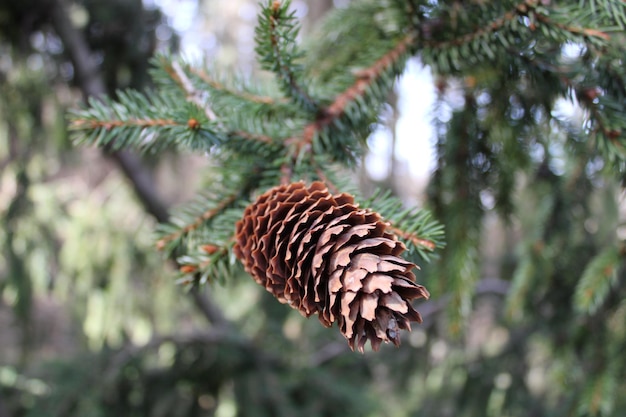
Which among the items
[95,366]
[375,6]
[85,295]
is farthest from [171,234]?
[85,295]

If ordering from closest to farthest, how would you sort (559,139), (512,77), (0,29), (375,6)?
(512,77)
(375,6)
(559,139)
(0,29)

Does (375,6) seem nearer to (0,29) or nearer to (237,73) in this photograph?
(237,73)

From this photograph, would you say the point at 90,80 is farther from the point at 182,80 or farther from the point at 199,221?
the point at 199,221

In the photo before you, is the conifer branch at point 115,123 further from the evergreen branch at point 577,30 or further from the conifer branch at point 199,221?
the evergreen branch at point 577,30

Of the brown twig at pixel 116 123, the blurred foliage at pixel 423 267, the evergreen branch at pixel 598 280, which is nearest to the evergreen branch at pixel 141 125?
the brown twig at pixel 116 123

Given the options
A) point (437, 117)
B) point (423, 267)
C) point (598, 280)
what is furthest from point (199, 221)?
point (423, 267)

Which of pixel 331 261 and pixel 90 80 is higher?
pixel 90 80

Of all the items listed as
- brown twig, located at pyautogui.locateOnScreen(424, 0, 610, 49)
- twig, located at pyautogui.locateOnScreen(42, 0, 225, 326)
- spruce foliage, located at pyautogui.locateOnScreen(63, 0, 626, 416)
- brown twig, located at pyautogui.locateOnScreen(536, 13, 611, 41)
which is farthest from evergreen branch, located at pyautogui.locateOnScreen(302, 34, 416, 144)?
twig, located at pyautogui.locateOnScreen(42, 0, 225, 326)
